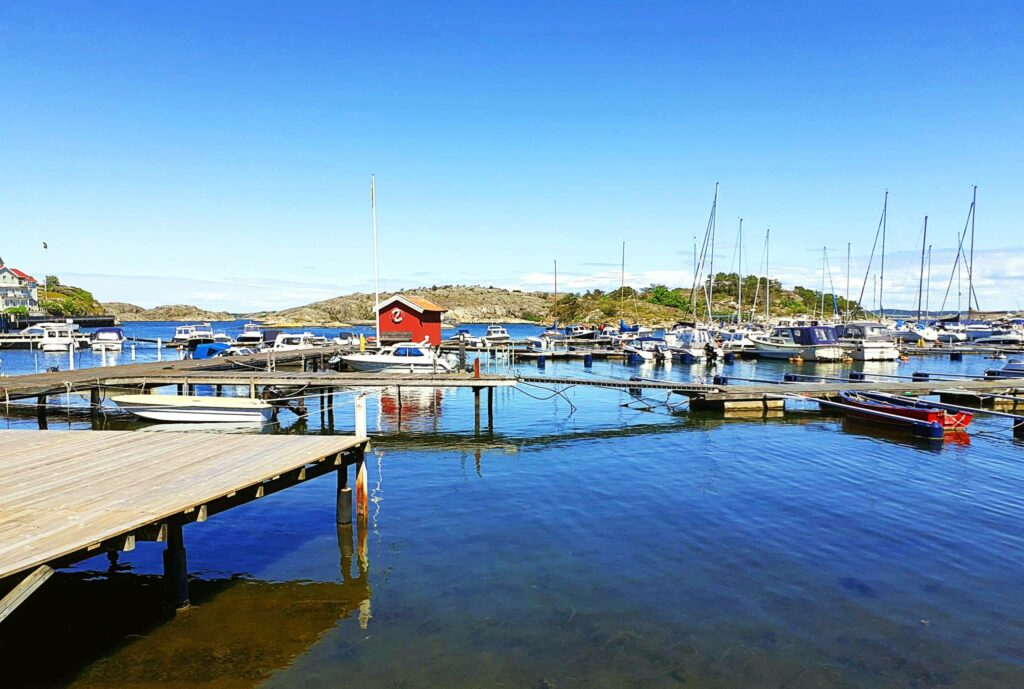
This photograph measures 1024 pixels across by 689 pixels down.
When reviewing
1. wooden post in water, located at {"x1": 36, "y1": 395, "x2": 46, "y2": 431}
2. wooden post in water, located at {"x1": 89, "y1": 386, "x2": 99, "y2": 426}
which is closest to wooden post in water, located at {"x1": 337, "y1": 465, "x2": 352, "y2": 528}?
wooden post in water, located at {"x1": 36, "y1": 395, "x2": 46, "y2": 431}

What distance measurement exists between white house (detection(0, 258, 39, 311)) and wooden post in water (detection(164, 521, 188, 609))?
148 metres

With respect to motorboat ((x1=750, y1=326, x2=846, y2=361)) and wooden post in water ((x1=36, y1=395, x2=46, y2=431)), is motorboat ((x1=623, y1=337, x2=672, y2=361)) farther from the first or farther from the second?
wooden post in water ((x1=36, y1=395, x2=46, y2=431))

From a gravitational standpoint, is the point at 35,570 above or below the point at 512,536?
above

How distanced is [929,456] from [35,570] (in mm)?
25151

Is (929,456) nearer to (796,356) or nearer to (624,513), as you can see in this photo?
(624,513)

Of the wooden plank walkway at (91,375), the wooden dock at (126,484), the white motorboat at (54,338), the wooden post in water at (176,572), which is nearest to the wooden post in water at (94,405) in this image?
the wooden plank walkway at (91,375)

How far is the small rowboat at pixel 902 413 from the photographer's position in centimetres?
2584

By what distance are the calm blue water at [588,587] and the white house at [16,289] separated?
146 m

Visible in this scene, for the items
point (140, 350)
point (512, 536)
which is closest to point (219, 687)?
point (512, 536)

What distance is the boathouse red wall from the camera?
52281 millimetres

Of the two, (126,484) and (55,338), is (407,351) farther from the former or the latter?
(55,338)

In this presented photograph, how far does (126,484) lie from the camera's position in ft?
34.2

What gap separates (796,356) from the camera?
208 feet

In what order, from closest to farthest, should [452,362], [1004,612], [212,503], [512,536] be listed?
1. [212,503]
2. [1004,612]
3. [512,536]
4. [452,362]
